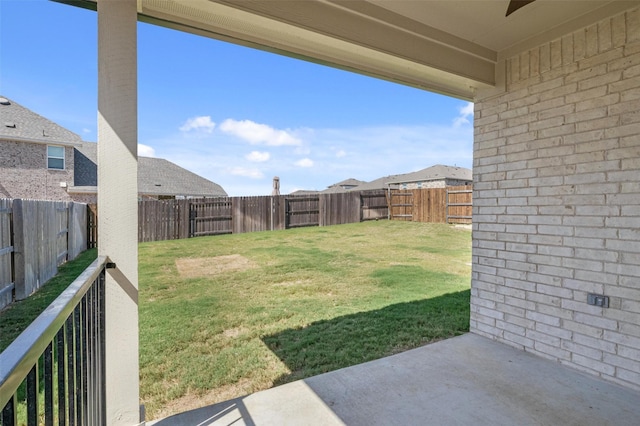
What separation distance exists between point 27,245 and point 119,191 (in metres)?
4.32

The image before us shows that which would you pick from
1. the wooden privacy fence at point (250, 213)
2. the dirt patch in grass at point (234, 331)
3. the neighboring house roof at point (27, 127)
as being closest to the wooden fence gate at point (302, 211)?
the wooden privacy fence at point (250, 213)

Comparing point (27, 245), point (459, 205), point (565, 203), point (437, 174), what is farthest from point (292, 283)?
point (437, 174)

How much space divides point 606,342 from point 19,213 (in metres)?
6.54

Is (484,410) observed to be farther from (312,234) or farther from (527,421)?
(312,234)

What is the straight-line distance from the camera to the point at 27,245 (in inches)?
182

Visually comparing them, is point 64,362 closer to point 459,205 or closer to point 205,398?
point 205,398

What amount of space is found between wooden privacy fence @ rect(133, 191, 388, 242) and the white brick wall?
950 centimetres

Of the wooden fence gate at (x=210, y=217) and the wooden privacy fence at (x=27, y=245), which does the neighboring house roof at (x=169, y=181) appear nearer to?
the wooden fence gate at (x=210, y=217)

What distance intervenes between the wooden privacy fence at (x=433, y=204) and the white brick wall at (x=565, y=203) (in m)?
8.93

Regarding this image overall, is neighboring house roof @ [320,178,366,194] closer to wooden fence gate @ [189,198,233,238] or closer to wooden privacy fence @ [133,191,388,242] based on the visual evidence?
wooden privacy fence @ [133,191,388,242]

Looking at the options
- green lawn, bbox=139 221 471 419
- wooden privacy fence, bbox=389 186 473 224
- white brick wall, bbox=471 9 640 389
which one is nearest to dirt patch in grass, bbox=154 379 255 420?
green lawn, bbox=139 221 471 419

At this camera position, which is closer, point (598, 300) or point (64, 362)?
point (64, 362)

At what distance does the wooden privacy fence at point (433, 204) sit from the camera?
466 inches

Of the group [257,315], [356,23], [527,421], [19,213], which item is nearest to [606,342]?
[527,421]
